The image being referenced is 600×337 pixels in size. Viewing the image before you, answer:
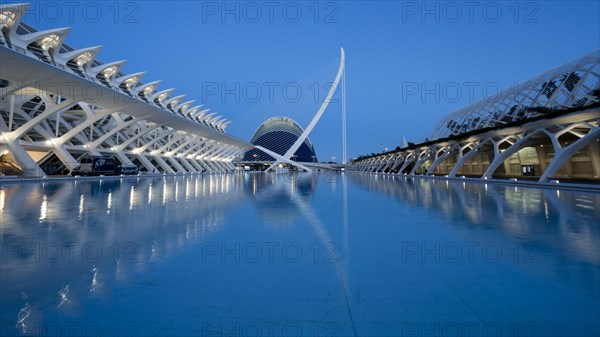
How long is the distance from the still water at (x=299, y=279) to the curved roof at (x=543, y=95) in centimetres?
2052

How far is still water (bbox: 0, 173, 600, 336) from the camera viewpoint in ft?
6.20

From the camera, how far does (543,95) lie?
1106 inches

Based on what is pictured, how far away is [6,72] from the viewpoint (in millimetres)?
15891

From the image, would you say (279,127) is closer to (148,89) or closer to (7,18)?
(148,89)

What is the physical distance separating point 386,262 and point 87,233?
4167 millimetres

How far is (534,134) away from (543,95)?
49.8 ft

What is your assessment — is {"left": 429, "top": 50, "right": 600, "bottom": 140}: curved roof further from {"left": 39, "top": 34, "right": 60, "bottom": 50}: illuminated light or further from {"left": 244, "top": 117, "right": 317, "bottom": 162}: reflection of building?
{"left": 244, "top": 117, "right": 317, "bottom": 162}: reflection of building

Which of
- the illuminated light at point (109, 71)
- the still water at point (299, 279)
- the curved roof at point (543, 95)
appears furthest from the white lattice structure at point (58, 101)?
the curved roof at point (543, 95)

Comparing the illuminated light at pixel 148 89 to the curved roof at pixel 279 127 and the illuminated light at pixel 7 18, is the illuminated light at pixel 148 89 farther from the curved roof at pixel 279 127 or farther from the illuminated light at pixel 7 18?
the curved roof at pixel 279 127

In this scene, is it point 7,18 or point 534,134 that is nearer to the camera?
point 534,134

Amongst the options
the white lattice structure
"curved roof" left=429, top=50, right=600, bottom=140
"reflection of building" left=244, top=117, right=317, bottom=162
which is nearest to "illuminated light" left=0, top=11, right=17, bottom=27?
the white lattice structure

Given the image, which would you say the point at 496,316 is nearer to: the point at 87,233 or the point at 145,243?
the point at 145,243

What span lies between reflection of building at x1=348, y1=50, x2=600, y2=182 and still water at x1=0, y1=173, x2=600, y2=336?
45.5ft

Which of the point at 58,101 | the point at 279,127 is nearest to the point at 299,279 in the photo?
the point at 58,101
